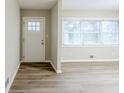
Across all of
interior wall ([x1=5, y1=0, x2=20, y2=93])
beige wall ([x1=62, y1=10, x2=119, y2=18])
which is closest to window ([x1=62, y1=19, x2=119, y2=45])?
beige wall ([x1=62, y1=10, x2=119, y2=18])

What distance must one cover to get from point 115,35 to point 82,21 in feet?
5.75

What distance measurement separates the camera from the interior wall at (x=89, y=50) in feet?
27.9

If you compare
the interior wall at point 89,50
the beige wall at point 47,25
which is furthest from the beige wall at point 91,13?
the beige wall at point 47,25

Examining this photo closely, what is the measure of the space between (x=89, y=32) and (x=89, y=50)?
0.85 meters

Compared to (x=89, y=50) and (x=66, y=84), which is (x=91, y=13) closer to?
(x=89, y=50)

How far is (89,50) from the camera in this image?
28.4 ft

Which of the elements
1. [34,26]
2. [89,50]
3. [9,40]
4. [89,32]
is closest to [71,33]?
[89,32]

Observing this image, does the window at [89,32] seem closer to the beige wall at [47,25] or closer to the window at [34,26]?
the beige wall at [47,25]

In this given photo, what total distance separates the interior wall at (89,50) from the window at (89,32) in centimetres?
24

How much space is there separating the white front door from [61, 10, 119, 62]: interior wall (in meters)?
1.05

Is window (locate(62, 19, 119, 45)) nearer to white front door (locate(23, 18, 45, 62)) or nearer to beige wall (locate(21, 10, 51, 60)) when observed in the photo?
beige wall (locate(21, 10, 51, 60))
